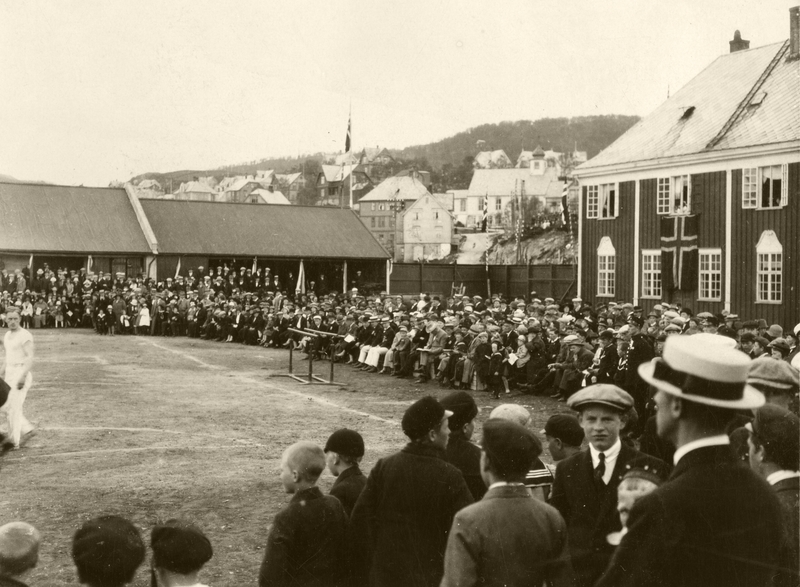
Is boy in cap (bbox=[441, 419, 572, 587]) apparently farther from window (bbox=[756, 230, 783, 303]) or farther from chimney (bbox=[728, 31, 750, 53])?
chimney (bbox=[728, 31, 750, 53])

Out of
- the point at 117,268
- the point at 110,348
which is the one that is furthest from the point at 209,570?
the point at 117,268

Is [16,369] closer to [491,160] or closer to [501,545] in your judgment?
[501,545]

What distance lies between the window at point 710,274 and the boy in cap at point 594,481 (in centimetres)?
2931

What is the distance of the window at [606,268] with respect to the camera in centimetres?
3703

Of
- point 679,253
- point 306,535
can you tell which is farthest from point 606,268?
point 306,535

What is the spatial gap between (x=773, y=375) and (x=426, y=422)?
2.05 meters

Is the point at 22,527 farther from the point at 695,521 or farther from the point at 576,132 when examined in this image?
the point at 576,132

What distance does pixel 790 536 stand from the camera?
12.0 feet

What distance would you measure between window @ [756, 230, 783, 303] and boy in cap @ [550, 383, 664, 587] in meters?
27.4

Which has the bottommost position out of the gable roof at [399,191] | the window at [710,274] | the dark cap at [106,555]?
the dark cap at [106,555]

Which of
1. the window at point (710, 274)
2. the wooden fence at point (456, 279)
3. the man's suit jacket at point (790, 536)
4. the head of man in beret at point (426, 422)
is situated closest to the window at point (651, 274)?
the window at point (710, 274)

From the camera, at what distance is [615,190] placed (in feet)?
121

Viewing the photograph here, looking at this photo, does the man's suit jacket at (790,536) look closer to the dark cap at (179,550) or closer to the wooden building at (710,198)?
the dark cap at (179,550)

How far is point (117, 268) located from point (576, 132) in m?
77.6
